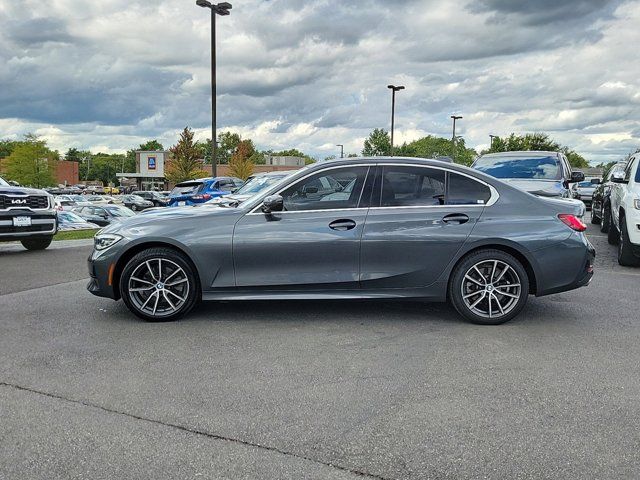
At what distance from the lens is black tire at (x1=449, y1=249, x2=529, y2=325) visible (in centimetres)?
561

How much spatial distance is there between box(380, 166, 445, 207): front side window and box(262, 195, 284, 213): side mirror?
38.0 inches

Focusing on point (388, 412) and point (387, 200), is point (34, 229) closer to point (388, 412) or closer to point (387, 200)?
point (387, 200)

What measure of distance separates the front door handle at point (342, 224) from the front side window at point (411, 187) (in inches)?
14.7

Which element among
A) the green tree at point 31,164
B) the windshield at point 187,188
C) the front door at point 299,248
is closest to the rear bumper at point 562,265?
the front door at point 299,248

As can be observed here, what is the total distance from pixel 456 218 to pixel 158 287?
2894mm

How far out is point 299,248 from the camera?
5.57 meters

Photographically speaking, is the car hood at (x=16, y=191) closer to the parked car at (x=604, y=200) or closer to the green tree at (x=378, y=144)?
the parked car at (x=604, y=200)

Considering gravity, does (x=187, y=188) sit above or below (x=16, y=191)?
above

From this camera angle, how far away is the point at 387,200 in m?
5.74

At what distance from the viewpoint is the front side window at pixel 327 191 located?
571cm

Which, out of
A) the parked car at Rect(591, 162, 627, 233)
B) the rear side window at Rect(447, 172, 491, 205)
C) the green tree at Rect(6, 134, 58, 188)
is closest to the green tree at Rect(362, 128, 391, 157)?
the green tree at Rect(6, 134, 58, 188)

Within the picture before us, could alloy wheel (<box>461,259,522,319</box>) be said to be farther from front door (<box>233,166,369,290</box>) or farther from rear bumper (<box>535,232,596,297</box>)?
front door (<box>233,166,369,290</box>)

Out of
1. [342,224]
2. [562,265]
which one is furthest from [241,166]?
[562,265]

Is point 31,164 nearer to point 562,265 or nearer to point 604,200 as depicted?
point 604,200
